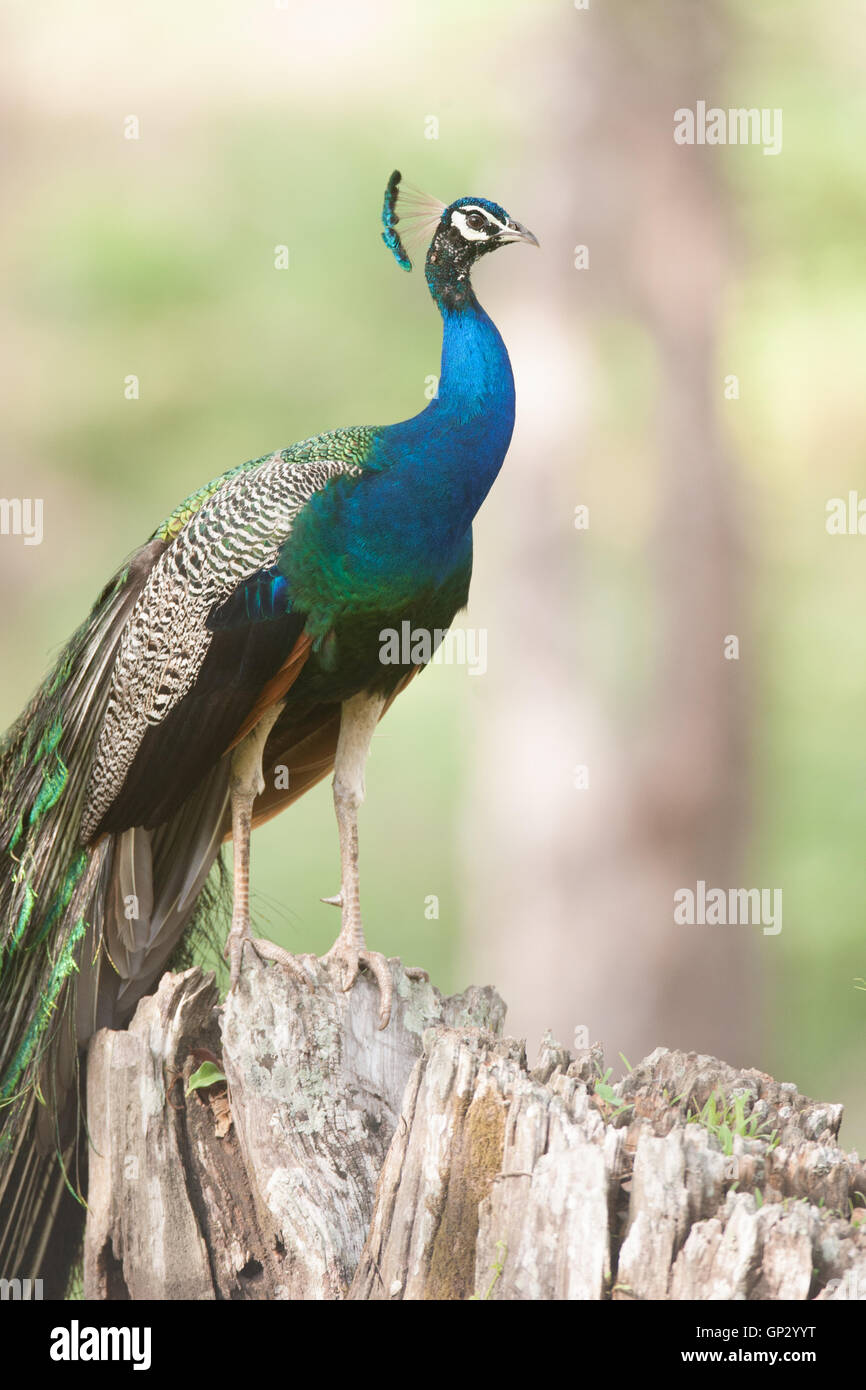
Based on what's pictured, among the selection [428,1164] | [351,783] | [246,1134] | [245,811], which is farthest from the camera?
[351,783]

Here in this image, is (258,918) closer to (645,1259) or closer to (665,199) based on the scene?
(645,1259)

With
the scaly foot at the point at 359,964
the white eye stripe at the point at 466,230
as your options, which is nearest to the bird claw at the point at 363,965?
the scaly foot at the point at 359,964

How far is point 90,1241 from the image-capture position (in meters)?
3.70

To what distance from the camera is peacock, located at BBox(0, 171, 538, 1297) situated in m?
3.75

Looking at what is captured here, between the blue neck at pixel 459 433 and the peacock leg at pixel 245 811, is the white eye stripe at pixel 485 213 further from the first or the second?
the peacock leg at pixel 245 811

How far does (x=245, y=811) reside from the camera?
400 centimetres

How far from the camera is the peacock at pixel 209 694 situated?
12.3 ft

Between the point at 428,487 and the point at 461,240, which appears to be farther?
the point at 461,240

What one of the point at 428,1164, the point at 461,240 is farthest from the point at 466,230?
the point at 428,1164

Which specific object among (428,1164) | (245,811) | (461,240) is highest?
(461,240)

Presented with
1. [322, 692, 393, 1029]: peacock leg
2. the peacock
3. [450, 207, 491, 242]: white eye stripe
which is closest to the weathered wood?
the peacock

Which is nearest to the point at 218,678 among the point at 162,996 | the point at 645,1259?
the point at 162,996

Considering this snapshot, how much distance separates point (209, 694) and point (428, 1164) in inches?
53.3

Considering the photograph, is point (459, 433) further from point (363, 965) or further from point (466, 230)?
point (363, 965)
